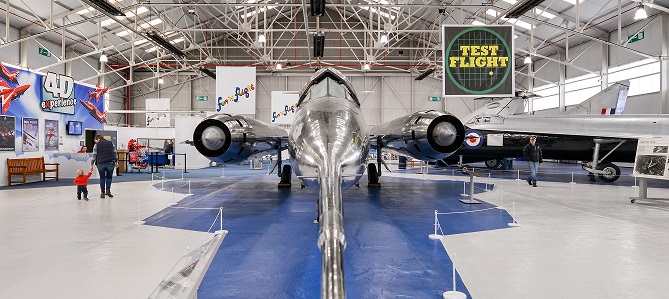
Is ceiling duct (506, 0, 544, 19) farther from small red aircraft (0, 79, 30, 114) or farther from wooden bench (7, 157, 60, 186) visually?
small red aircraft (0, 79, 30, 114)

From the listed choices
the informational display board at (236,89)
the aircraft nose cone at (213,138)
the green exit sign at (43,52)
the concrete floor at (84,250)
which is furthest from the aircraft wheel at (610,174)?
the green exit sign at (43,52)

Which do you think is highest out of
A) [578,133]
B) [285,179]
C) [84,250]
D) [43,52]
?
[43,52]

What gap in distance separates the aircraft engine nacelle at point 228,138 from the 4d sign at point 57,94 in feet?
36.7

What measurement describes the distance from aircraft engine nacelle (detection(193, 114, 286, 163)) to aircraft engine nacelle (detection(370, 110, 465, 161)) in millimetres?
2521

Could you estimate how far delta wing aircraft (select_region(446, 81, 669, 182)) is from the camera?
11.8 meters

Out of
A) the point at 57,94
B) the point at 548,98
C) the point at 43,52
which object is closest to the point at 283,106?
the point at 57,94

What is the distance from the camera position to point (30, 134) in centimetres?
1276

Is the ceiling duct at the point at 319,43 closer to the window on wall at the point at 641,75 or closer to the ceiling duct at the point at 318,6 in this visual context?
the ceiling duct at the point at 318,6

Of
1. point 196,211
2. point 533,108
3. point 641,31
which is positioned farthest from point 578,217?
point 533,108

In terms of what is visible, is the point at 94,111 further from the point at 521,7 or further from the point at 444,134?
the point at 521,7

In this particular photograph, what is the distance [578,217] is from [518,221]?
52.3 inches

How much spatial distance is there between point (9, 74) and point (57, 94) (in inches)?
78.3

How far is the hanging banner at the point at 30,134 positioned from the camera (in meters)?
12.5

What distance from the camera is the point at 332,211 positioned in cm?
230
